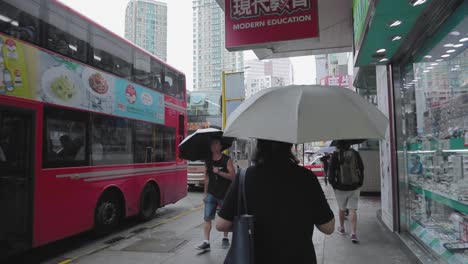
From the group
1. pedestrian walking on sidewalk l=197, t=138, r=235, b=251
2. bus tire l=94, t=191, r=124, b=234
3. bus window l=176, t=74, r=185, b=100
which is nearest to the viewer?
pedestrian walking on sidewalk l=197, t=138, r=235, b=251

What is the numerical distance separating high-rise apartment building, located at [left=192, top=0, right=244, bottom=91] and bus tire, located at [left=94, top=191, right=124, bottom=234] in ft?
110

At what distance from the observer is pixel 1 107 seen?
4.51 metres

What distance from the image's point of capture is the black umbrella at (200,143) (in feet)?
17.5

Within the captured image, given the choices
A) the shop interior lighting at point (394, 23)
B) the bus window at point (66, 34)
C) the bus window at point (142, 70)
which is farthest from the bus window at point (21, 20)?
the shop interior lighting at point (394, 23)

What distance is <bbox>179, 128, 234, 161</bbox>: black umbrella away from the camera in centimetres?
534

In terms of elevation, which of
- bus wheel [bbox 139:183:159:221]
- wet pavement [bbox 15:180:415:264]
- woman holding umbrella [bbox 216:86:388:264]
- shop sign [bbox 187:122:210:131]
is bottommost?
wet pavement [bbox 15:180:415:264]

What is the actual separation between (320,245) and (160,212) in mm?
5295

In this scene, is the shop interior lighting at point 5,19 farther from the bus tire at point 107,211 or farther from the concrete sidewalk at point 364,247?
the concrete sidewalk at point 364,247

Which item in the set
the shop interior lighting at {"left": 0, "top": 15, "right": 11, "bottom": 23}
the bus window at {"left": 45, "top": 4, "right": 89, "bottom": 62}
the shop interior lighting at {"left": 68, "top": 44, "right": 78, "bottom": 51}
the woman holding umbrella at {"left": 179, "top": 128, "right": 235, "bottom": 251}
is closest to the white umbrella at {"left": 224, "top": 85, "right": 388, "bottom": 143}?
the woman holding umbrella at {"left": 179, "top": 128, "right": 235, "bottom": 251}

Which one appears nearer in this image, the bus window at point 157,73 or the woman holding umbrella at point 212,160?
the woman holding umbrella at point 212,160

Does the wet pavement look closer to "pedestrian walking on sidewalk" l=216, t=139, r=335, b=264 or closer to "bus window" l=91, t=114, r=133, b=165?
"bus window" l=91, t=114, r=133, b=165

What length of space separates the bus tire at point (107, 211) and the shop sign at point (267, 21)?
12.1 ft

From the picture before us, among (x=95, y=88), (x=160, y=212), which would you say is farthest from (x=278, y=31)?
(x=160, y=212)

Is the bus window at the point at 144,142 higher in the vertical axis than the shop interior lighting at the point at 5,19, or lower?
lower
